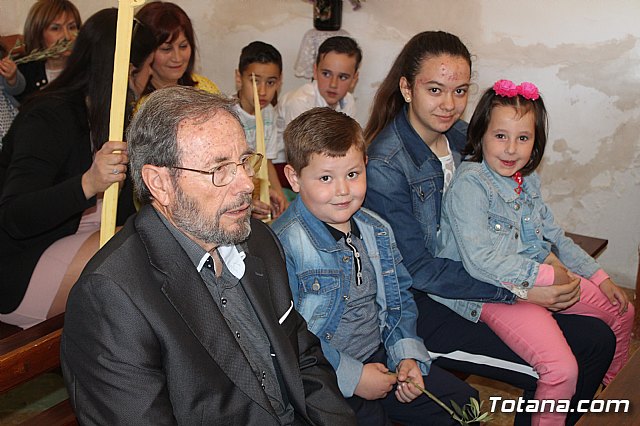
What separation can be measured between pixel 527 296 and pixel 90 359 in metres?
1.52

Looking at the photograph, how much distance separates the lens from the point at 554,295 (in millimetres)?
2578

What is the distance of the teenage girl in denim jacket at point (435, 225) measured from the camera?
258cm

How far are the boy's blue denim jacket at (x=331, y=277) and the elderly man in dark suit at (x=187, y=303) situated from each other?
0.26 metres

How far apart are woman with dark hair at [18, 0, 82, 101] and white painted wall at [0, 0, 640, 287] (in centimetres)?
176

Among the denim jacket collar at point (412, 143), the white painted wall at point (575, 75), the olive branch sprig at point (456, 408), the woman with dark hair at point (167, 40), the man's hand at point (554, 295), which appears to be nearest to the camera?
the olive branch sprig at point (456, 408)

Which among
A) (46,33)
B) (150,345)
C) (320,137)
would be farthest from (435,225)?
(46,33)

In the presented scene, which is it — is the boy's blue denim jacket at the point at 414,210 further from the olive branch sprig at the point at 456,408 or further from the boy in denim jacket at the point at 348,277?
the olive branch sprig at the point at 456,408

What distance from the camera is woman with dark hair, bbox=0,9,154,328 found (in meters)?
2.50

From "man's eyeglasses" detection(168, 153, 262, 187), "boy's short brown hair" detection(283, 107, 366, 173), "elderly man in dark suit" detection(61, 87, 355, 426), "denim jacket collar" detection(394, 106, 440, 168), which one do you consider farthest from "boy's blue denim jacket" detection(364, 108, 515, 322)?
"man's eyeglasses" detection(168, 153, 262, 187)

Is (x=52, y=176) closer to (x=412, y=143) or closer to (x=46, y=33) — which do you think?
(x=412, y=143)

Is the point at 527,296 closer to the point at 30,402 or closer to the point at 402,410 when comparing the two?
the point at 402,410

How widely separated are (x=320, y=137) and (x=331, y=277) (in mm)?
399

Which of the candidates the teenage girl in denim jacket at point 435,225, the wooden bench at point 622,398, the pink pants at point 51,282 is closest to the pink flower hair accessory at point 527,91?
the teenage girl in denim jacket at point 435,225

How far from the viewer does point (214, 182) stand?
1749 millimetres
